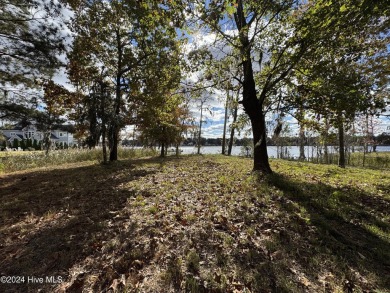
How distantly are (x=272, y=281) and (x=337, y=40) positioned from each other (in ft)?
16.6

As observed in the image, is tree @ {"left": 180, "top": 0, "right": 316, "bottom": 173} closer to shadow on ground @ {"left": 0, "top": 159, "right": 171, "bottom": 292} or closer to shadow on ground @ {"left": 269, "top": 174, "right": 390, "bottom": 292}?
shadow on ground @ {"left": 269, "top": 174, "right": 390, "bottom": 292}

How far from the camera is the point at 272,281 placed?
6.47 feet

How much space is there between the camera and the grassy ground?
6.53ft

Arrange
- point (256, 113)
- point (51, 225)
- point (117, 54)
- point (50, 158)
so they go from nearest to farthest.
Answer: point (51, 225) < point (256, 113) < point (117, 54) < point (50, 158)

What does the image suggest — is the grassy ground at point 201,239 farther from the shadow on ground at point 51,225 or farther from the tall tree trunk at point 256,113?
the tall tree trunk at point 256,113

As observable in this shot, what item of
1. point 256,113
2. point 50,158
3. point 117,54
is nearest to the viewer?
point 256,113

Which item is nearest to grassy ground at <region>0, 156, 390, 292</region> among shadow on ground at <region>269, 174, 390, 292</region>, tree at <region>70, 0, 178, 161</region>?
shadow on ground at <region>269, 174, 390, 292</region>

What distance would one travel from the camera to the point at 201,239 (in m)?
2.68

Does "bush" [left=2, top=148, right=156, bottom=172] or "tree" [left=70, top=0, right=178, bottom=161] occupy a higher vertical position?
"tree" [left=70, top=0, right=178, bottom=161]

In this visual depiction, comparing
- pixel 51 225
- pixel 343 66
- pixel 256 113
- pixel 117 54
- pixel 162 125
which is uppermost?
pixel 117 54

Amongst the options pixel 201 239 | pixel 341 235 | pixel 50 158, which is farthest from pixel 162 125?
pixel 341 235

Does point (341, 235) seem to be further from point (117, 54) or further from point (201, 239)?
point (117, 54)

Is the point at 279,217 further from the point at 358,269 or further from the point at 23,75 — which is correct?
the point at 23,75

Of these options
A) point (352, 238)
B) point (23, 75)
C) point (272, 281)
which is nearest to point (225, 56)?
point (352, 238)
